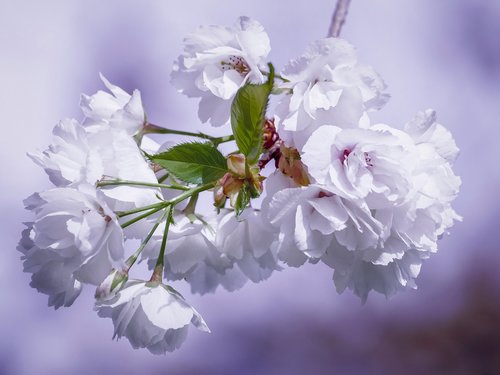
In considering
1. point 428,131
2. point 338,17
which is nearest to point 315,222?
point 428,131

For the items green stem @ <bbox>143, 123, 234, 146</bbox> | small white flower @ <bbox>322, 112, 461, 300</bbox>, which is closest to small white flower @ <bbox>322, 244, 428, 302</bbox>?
small white flower @ <bbox>322, 112, 461, 300</bbox>

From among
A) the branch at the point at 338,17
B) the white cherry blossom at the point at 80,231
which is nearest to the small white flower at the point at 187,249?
the white cherry blossom at the point at 80,231

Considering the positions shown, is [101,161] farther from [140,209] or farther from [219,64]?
[219,64]

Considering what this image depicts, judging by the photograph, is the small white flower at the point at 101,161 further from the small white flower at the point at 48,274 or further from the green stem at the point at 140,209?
the small white flower at the point at 48,274

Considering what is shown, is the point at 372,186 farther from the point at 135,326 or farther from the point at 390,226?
the point at 135,326

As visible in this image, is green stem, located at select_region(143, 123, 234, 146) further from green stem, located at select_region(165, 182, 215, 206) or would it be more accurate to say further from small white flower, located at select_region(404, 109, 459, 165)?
small white flower, located at select_region(404, 109, 459, 165)

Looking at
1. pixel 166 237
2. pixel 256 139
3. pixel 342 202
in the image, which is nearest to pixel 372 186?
pixel 342 202
